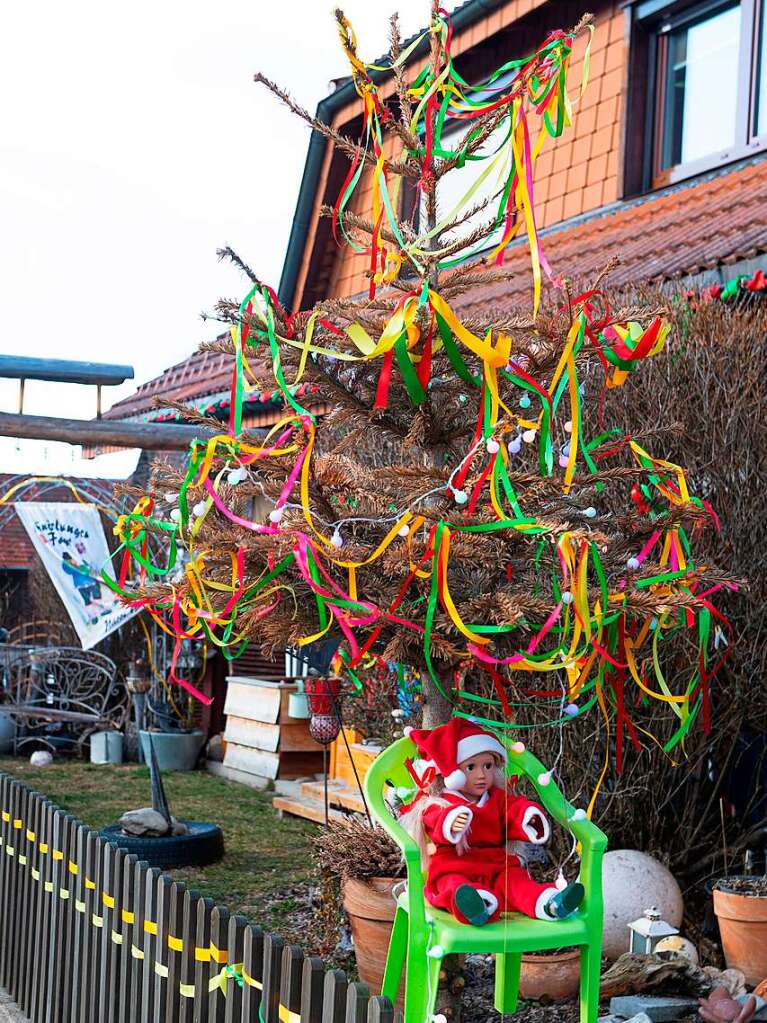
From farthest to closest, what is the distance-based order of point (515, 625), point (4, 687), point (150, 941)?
point (4, 687) → point (150, 941) → point (515, 625)

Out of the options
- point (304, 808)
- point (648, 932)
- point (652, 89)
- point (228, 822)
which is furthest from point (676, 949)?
point (652, 89)

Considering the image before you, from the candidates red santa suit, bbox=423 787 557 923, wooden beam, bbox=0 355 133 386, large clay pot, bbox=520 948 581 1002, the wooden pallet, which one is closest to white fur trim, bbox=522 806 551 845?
red santa suit, bbox=423 787 557 923

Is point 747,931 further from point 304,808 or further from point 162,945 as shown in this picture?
point 304,808

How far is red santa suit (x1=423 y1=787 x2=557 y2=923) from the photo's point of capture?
11.6ft

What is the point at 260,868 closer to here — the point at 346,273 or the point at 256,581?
the point at 256,581

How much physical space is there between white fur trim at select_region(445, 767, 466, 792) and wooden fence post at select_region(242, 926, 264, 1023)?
2.25ft

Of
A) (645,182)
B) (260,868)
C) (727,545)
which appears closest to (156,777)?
(260,868)

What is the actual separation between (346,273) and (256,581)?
8.77m

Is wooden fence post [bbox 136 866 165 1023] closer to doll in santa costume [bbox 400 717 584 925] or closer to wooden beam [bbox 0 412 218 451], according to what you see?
doll in santa costume [bbox 400 717 584 925]

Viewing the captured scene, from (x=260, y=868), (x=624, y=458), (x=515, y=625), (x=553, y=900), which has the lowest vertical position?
(x=260, y=868)

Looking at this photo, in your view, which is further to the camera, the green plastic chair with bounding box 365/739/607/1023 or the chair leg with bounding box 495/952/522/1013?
the chair leg with bounding box 495/952/522/1013

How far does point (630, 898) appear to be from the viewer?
519 cm

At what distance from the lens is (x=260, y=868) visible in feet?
24.6

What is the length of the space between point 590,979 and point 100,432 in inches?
246
